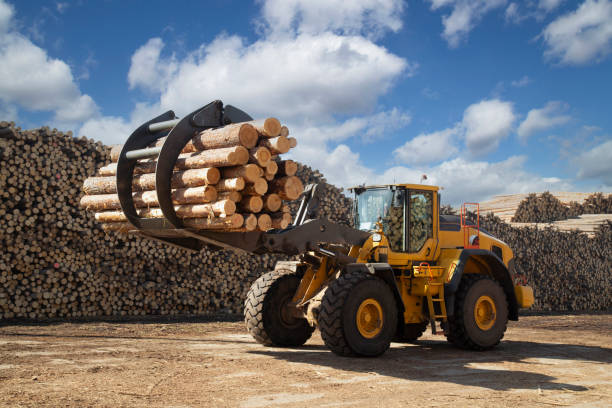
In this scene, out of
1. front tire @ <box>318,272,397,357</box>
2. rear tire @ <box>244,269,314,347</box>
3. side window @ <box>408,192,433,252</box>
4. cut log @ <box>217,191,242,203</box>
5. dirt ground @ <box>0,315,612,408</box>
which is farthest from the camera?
side window @ <box>408,192,433,252</box>

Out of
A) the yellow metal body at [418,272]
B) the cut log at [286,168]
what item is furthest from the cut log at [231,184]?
the yellow metal body at [418,272]

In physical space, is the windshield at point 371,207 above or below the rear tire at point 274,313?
above

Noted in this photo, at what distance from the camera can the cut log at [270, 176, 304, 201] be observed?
256 inches

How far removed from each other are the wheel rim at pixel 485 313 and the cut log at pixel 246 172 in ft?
14.0

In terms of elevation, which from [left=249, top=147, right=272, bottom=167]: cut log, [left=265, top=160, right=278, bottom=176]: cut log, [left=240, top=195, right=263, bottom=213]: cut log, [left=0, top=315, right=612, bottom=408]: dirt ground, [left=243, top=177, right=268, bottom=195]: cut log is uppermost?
[left=249, top=147, right=272, bottom=167]: cut log

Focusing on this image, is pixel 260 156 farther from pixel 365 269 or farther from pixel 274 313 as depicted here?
pixel 274 313

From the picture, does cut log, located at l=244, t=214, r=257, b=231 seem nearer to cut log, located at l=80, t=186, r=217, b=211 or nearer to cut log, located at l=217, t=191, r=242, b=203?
cut log, located at l=217, t=191, r=242, b=203

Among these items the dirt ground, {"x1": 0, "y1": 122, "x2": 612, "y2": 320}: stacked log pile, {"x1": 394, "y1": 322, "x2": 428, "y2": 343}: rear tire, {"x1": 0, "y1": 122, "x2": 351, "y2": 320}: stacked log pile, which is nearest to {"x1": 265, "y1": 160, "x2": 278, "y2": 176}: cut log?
the dirt ground

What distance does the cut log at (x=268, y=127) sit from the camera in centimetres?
640

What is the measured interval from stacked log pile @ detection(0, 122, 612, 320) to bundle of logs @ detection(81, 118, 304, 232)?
18.3 ft

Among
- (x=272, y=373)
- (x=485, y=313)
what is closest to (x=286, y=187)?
(x=272, y=373)

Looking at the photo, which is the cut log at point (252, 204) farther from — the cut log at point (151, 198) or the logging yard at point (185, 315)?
the cut log at point (151, 198)

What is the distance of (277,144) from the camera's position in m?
6.33

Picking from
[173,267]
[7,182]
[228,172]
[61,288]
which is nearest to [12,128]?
[7,182]
